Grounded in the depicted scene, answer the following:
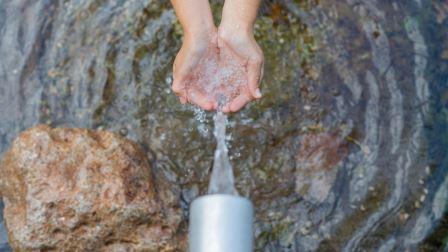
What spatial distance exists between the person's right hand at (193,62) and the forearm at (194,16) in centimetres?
2

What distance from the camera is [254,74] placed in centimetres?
310

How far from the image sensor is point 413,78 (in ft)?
12.6

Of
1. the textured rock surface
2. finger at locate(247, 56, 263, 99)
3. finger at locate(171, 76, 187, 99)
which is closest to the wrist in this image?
finger at locate(247, 56, 263, 99)

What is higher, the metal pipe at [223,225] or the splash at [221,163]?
the metal pipe at [223,225]

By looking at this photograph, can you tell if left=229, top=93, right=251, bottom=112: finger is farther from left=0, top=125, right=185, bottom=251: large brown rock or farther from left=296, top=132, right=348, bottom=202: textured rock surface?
left=296, top=132, right=348, bottom=202: textured rock surface

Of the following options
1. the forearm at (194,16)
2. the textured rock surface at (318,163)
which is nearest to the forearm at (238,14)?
the forearm at (194,16)

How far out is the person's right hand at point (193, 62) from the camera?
3031mm

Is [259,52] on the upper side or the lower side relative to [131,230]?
upper

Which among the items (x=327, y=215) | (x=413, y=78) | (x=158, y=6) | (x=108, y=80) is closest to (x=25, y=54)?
(x=108, y=80)

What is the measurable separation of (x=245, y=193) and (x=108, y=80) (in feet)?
3.66

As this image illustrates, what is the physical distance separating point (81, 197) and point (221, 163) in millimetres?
965

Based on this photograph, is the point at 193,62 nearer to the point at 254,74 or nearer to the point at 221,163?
the point at 254,74

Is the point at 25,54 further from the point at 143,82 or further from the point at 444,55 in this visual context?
the point at 444,55

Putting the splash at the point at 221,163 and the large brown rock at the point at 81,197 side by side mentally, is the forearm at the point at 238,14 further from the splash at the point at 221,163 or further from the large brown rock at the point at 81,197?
the large brown rock at the point at 81,197
